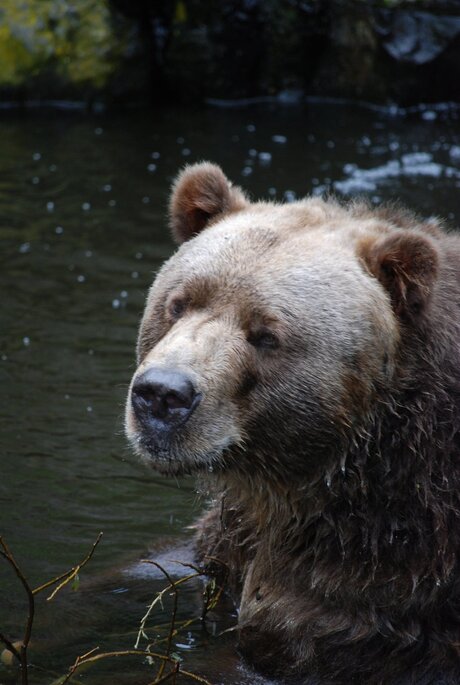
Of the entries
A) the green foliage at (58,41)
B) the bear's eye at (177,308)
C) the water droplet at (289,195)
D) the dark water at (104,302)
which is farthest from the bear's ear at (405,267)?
the green foliage at (58,41)

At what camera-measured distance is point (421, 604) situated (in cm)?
538

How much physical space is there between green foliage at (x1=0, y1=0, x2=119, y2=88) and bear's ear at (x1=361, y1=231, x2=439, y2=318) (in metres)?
12.9

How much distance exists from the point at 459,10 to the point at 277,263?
14.2m

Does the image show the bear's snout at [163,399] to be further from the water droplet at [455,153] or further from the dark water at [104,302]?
the water droplet at [455,153]

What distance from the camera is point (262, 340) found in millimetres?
→ 5059

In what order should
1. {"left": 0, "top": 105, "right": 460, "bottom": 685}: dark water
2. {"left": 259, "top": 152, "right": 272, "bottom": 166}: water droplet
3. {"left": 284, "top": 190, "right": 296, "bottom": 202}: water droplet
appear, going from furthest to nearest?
1. {"left": 259, "top": 152, "right": 272, "bottom": 166}: water droplet
2. {"left": 284, "top": 190, "right": 296, "bottom": 202}: water droplet
3. {"left": 0, "top": 105, "right": 460, "bottom": 685}: dark water

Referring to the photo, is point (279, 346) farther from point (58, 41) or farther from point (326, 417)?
point (58, 41)

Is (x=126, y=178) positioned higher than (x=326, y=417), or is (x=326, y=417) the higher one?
(x=326, y=417)

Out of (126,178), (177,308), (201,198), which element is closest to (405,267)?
(177,308)

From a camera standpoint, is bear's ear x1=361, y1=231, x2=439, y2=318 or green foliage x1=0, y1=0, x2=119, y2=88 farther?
green foliage x1=0, y1=0, x2=119, y2=88

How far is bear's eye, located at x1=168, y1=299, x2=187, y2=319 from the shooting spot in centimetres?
522

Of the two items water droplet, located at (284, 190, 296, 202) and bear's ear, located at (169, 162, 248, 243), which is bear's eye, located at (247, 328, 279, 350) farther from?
water droplet, located at (284, 190, 296, 202)

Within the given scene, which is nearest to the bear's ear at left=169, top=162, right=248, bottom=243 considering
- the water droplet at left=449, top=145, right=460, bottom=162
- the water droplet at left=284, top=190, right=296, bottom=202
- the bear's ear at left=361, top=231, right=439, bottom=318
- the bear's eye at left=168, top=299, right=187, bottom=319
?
the bear's eye at left=168, top=299, right=187, bottom=319

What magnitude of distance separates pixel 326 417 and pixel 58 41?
13536mm
